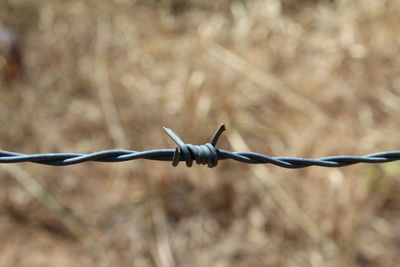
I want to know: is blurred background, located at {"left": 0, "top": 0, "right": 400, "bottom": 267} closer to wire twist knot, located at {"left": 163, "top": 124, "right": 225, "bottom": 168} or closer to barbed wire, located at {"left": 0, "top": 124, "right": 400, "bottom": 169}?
barbed wire, located at {"left": 0, "top": 124, "right": 400, "bottom": 169}

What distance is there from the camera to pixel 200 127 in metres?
2.40

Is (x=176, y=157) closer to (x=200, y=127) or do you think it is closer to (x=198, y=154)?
(x=198, y=154)

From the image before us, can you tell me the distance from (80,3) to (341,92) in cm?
183

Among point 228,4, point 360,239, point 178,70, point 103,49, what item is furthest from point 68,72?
point 360,239

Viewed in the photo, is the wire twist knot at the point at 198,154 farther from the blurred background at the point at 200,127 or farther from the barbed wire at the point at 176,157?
the blurred background at the point at 200,127

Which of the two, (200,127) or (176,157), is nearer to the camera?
(176,157)

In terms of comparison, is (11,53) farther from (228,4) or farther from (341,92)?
(341,92)

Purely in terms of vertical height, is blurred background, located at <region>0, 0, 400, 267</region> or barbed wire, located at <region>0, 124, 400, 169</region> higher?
blurred background, located at <region>0, 0, 400, 267</region>

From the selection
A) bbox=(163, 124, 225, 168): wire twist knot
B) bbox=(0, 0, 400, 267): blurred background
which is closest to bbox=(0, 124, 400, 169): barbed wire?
bbox=(163, 124, 225, 168): wire twist knot

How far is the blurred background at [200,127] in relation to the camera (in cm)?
211

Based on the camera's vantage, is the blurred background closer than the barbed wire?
No

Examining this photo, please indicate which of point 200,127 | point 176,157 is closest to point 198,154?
point 176,157

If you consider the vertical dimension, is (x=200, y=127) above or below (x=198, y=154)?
above

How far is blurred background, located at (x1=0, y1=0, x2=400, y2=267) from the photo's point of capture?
211 cm
